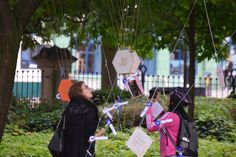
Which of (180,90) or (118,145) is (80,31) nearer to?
(118,145)

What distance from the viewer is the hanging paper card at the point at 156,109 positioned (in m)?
5.35

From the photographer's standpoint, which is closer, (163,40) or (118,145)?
(118,145)

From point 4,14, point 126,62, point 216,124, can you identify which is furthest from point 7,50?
point 216,124

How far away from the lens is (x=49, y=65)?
56.3ft

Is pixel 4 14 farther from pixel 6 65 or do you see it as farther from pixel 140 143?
pixel 140 143

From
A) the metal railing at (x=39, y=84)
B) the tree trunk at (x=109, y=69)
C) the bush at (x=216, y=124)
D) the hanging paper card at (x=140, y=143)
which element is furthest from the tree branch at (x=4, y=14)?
the tree trunk at (x=109, y=69)

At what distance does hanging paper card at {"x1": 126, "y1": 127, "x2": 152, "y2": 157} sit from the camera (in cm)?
500

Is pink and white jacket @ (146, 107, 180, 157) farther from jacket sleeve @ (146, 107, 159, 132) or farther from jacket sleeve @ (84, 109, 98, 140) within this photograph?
A: jacket sleeve @ (84, 109, 98, 140)

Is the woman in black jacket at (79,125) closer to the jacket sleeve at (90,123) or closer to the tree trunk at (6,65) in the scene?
the jacket sleeve at (90,123)

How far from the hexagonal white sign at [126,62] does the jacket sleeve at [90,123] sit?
58cm

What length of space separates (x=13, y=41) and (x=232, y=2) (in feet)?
14.8

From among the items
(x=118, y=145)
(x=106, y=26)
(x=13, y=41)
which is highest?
(x=106, y=26)

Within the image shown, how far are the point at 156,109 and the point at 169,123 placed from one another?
203mm

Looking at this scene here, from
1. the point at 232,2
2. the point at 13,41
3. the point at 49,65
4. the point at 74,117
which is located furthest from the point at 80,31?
the point at 74,117
